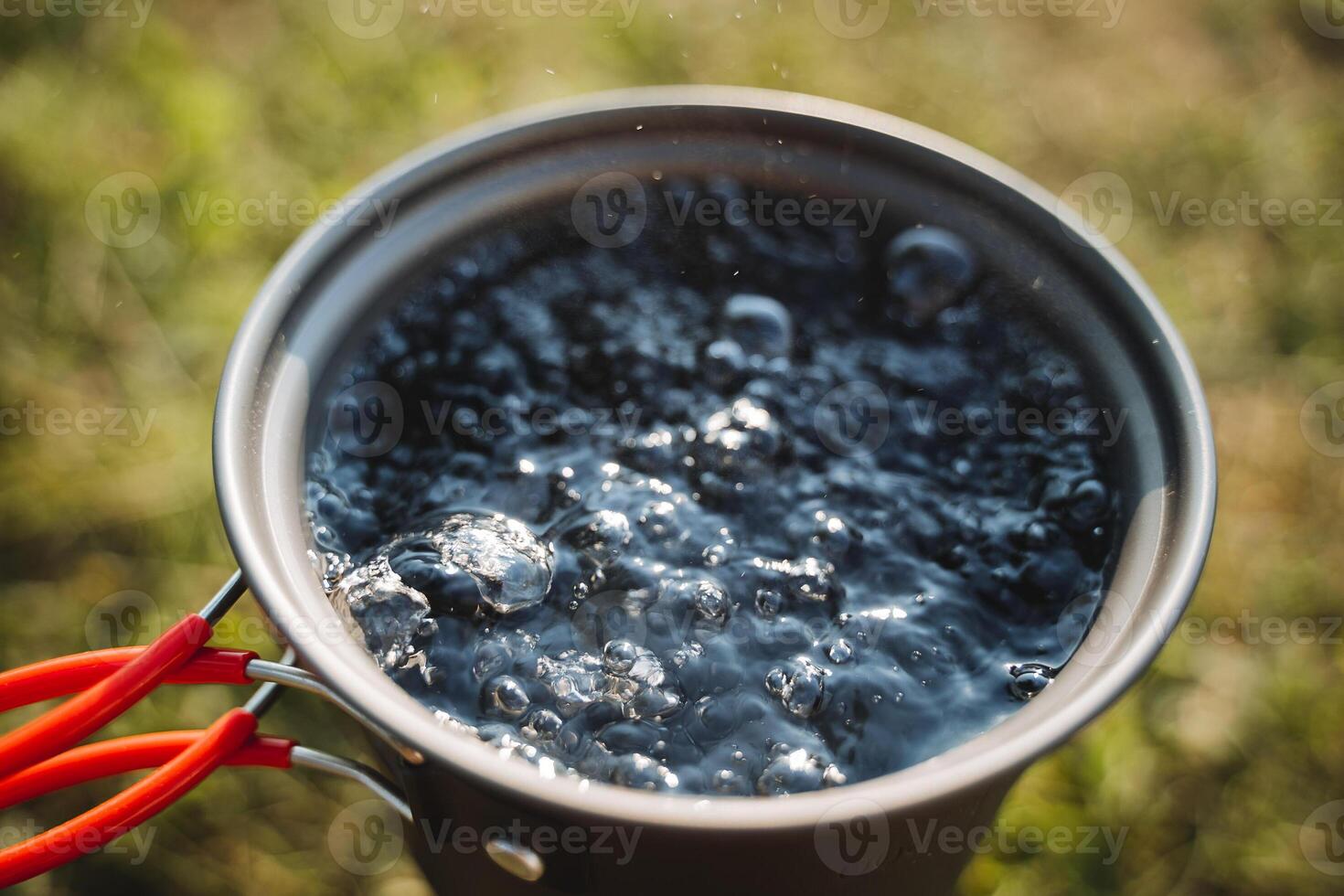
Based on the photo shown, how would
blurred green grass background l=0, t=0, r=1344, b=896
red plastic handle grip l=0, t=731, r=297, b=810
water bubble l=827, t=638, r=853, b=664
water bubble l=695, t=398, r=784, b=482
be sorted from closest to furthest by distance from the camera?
1. red plastic handle grip l=0, t=731, r=297, b=810
2. water bubble l=827, t=638, r=853, b=664
3. water bubble l=695, t=398, r=784, b=482
4. blurred green grass background l=0, t=0, r=1344, b=896

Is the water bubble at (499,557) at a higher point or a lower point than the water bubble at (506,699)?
higher

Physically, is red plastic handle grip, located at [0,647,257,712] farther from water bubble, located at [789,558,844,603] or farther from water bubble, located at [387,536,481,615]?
water bubble, located at [789,558,844,603]

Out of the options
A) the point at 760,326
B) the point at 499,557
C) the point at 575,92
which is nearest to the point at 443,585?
the point at 499,557

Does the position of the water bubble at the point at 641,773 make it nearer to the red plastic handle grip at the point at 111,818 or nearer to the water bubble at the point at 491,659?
the water bubble at the point at 491,659

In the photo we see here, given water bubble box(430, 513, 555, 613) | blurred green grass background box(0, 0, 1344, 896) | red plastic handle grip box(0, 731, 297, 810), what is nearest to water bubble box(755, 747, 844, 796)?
water bubble box(430, 513, 555, 613)

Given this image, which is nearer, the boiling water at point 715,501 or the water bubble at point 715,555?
the boiling water at point 715,501

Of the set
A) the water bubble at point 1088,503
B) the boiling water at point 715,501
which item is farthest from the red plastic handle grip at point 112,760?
the water bubble at point 1088,503
